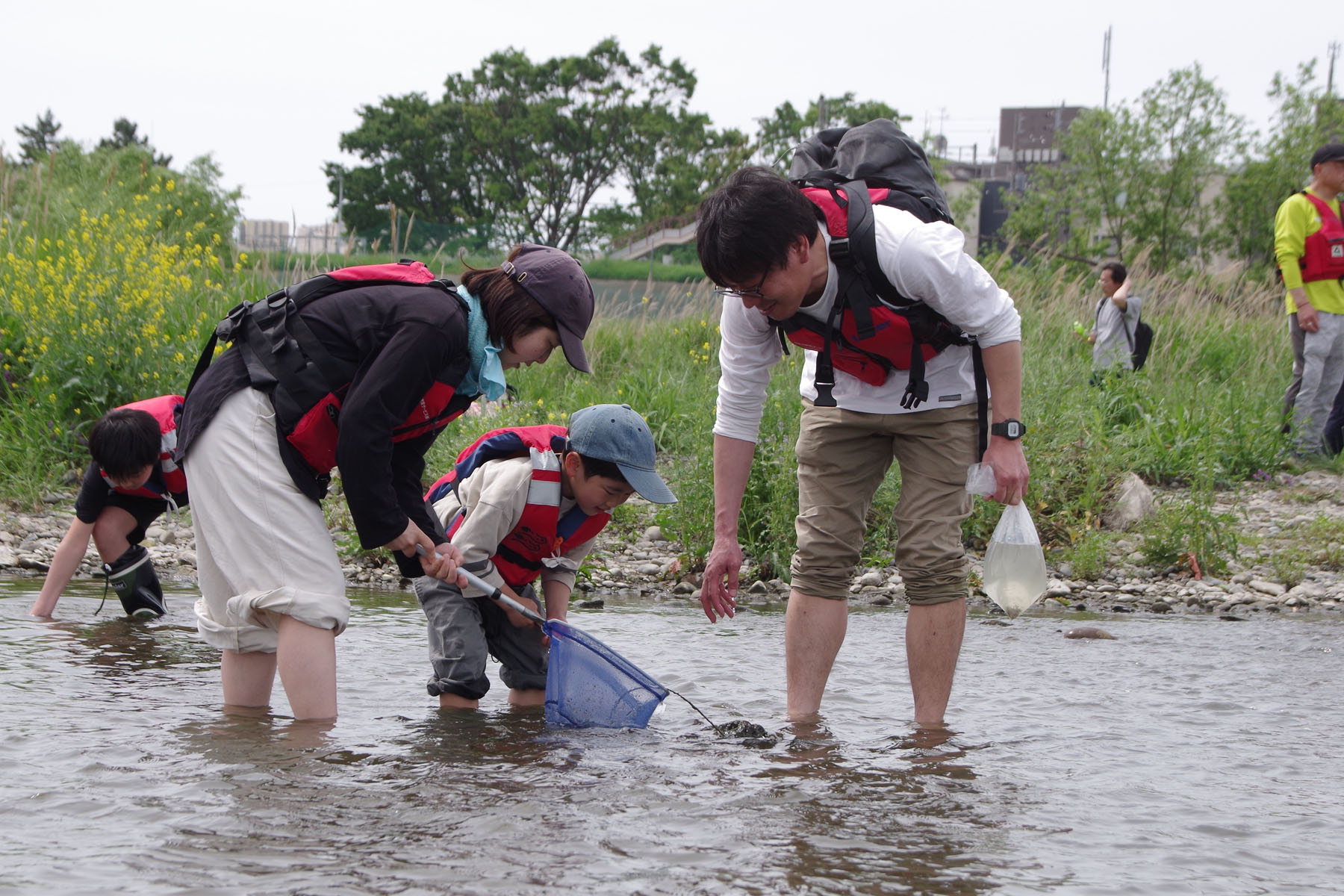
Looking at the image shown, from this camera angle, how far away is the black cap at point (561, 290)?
2830 millimetres

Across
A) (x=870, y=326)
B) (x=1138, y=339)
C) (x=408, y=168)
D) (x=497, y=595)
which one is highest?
(x=408, y=168)

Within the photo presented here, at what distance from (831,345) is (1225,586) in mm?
3970

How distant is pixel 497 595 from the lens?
128 inches

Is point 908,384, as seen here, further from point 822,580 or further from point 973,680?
point 973,680

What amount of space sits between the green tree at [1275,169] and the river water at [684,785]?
2287cm

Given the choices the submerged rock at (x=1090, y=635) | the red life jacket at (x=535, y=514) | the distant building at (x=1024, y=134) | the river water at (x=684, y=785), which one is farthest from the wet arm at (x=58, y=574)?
the distant building at (x=1024, y=134)

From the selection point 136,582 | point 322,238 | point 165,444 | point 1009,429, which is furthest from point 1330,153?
point 322,238

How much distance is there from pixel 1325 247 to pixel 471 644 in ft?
21.4

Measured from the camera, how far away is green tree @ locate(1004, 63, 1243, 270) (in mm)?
24172

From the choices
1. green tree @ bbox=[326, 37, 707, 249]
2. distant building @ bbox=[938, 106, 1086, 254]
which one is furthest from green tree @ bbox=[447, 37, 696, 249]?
distant building @ bbox=[938, 106, 1086, 254]

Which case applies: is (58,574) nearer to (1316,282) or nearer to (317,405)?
(317,405)

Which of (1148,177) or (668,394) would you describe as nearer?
(668,394)

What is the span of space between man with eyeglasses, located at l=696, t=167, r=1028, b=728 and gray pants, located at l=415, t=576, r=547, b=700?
23.1 inches

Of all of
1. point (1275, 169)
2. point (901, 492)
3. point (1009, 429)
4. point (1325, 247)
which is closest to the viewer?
point (1009, 429)
